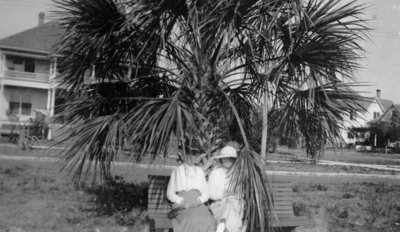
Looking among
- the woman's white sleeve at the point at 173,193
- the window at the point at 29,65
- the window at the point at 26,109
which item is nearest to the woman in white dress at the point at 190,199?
the woman's white sleeve at the point at 173,193

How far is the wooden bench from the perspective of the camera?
17.6ft

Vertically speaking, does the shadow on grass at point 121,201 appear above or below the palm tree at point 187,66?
below

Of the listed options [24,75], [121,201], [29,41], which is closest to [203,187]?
[121,201]

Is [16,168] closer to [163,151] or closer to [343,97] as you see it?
[163,151]

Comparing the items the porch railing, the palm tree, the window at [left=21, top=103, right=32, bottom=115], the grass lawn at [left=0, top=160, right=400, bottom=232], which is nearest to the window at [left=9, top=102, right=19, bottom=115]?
the window at [left=21, top=103, right=32, bottom=115]

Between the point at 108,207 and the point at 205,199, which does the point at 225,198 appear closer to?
the point at 205,199

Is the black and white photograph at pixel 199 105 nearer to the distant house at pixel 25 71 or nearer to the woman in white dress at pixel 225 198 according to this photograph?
the woman in white dress at pixel 225 198

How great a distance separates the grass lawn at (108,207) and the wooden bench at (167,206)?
0.81 metres

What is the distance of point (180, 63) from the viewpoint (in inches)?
239

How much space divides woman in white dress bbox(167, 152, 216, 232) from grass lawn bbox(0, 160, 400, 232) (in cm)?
152

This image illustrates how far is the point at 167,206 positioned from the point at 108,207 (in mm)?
1824

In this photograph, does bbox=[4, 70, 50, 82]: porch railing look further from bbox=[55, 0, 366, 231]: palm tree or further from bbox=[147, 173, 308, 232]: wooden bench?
bbox=[147, 173, 308, 232]: wooden bench

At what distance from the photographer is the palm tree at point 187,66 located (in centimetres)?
482

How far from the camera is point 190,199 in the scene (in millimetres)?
4934
